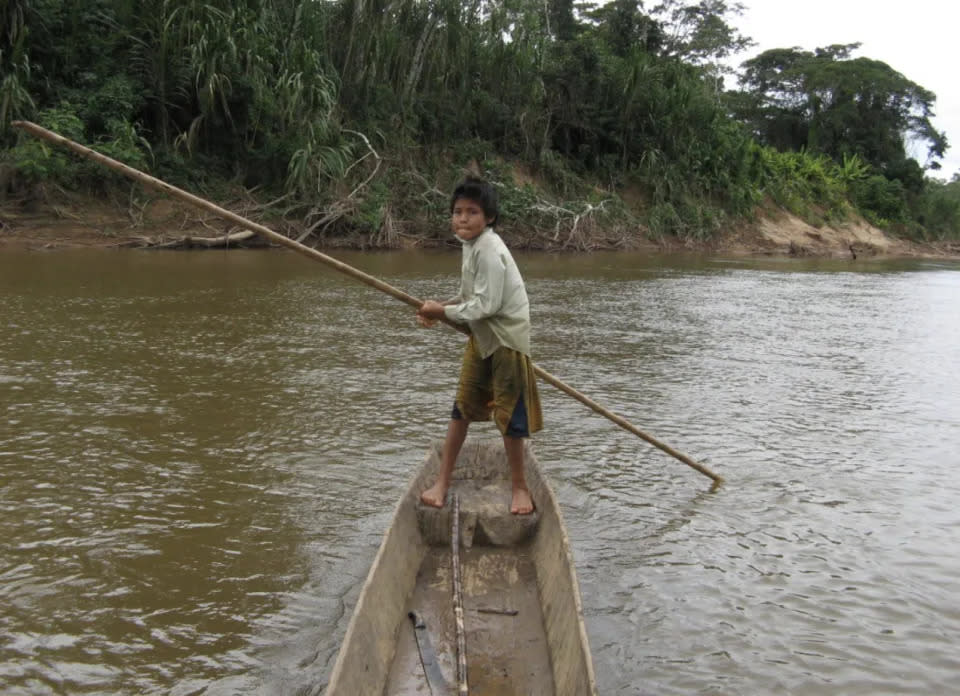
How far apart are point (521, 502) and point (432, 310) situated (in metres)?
0.83

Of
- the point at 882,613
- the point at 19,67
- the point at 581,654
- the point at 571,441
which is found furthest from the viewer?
the point at 19,67

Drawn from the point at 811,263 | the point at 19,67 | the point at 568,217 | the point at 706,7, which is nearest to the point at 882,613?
the point at 19,67

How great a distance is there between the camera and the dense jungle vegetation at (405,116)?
1457 centimetres

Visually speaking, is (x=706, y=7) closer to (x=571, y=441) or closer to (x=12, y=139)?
(x=12, y=139)

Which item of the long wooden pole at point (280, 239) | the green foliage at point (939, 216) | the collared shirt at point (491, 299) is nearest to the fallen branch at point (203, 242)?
the long wooden pole at point (280, 239)

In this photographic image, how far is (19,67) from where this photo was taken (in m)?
13.4

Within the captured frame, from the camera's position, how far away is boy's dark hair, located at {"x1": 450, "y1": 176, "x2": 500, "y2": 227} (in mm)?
2965

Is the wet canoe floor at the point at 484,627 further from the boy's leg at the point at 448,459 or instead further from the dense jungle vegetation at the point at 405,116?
the dense jungle vegetation at the point at 405,116

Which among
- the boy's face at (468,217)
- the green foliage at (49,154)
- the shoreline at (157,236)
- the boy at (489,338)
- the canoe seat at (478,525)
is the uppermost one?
the green foliage at (49,154)

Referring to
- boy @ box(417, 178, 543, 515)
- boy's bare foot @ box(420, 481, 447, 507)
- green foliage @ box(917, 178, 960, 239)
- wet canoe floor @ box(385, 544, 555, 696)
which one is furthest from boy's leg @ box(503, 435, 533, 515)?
green foliage @ box(917, 178, 960, 239)

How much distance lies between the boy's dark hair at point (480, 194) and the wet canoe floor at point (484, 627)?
130cm

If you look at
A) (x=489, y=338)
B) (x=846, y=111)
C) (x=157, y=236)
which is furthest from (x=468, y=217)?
(x=846, y=111)

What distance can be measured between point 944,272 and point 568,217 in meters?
9.97

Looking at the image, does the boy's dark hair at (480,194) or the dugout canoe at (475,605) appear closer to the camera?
the dugout canoe at (475,605)
